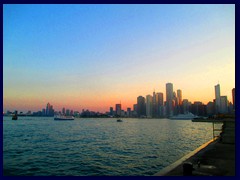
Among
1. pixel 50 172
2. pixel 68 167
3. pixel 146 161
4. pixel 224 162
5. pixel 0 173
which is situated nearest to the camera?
pixel 0 173

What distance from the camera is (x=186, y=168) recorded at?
31.9 ft

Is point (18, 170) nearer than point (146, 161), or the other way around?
point (18, 170)

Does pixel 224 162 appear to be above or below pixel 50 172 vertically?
above

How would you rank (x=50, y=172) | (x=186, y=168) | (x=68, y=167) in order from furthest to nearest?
(x=68, y=167)
(x=50, y=172)
(x=186, y=168)

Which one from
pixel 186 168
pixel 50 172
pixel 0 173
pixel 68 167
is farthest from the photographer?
pixel 68 167

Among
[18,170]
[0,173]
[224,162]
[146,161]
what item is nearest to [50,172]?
[18,170]
